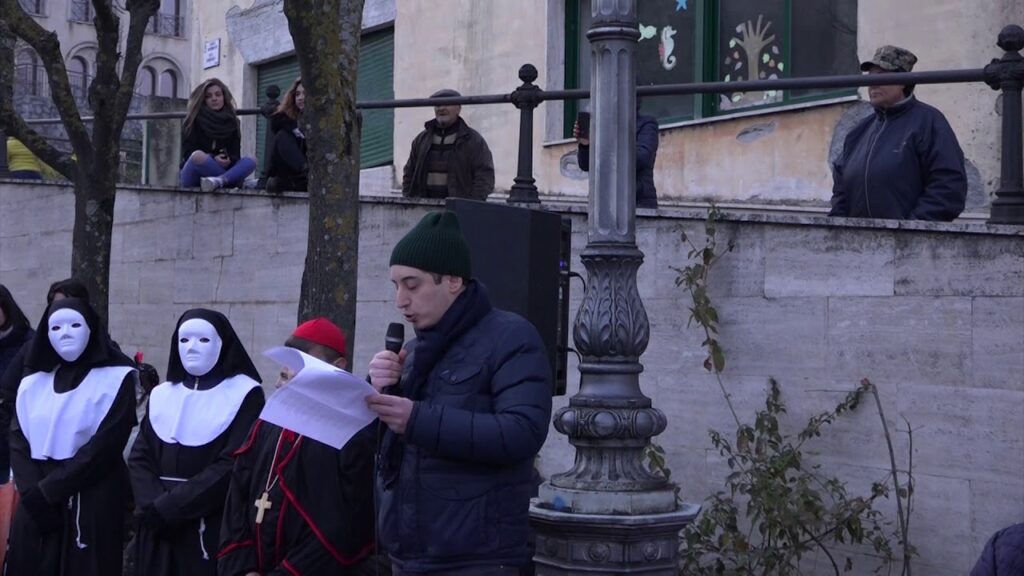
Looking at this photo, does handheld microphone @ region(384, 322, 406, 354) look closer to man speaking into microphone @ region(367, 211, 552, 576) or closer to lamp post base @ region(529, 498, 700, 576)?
man speaking into microphone @ region(367, 211, 552, 576)

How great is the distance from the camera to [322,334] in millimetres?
6664

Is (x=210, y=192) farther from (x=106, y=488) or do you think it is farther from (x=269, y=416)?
(x=269, y=416)

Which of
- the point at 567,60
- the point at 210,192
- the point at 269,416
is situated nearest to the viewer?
the point at 269,416

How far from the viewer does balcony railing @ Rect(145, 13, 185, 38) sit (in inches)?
3017

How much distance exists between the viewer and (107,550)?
26.4 ft

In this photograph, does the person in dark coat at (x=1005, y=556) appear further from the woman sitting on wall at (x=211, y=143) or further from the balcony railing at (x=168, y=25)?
the balcony railing at (x=168, y=25)

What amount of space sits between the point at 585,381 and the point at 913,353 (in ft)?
8.85

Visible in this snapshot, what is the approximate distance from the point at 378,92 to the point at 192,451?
10.3 meters

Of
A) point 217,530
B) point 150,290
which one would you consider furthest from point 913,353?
point 150,290

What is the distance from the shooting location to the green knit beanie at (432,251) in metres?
4.91

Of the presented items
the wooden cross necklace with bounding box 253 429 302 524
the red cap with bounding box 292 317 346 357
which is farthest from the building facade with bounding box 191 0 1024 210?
the wooden cross necklace with bounding box 253 429 302 524

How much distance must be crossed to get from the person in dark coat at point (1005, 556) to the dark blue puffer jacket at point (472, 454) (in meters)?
1.53

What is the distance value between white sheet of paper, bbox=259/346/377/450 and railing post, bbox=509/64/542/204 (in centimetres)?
548

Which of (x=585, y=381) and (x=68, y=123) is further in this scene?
(x=68, y=123)
